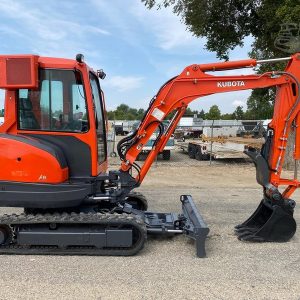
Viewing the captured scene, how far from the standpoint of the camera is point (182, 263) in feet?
17.3

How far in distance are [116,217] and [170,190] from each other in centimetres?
596

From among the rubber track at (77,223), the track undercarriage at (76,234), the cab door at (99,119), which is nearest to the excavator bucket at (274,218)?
the track undercarriage at (76,234)

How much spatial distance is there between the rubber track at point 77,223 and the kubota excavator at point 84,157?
0.01 metres

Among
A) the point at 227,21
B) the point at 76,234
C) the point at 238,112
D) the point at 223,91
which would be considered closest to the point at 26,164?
the point at 76,234

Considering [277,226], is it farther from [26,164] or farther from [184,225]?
[26,164]

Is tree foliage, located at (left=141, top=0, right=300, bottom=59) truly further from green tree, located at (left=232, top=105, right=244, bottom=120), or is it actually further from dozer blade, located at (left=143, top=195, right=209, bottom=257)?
green tree, located at (left=232, top=105, right=244, bottom=120)

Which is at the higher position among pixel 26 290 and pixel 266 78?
pixel 266 78

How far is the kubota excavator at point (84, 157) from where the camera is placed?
5.45 m

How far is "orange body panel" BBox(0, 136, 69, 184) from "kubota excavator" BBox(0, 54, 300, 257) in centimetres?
1

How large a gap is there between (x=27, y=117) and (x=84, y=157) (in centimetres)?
98

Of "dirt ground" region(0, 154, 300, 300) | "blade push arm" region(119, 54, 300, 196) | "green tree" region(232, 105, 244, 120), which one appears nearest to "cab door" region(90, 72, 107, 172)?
"blade push arm" region(119, 54, 300, 196)

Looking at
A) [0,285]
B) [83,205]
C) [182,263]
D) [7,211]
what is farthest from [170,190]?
[0,285]

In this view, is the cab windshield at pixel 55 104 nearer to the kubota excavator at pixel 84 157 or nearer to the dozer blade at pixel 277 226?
the kubota excavator at pixel 84 157

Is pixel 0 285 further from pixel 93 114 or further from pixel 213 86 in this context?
pixel 213 86
